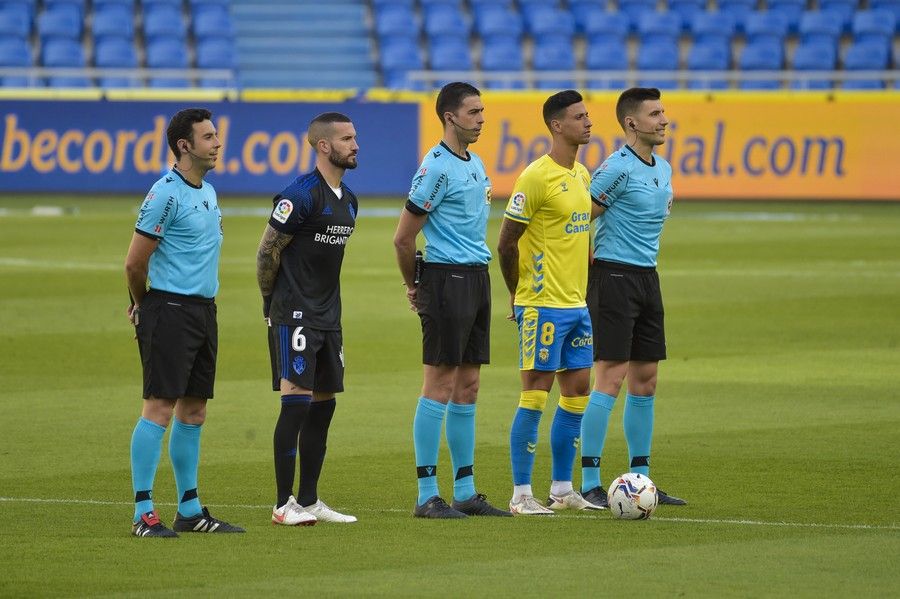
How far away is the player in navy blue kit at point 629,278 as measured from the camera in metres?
9.55

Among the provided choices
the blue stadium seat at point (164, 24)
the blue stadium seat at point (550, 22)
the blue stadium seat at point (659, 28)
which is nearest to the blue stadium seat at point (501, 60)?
the blue stadium seat at point (550, 22)

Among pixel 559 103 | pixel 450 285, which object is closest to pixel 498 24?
pixel 559 103

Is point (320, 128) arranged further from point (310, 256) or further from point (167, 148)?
point (167, 148)

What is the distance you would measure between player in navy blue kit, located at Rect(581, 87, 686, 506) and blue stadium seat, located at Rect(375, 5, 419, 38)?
96.1 ft

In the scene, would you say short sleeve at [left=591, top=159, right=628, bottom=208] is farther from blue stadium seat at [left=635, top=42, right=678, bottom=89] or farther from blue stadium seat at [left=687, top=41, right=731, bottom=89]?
blue stadium seat at [left=687, top=41, right=731, bottom=89]

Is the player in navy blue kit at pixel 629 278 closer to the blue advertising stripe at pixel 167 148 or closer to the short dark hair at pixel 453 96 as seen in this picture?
the short dark hair at pixel 453 96

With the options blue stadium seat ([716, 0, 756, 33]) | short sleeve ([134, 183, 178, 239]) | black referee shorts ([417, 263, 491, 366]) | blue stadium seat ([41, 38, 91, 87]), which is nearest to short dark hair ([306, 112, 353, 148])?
short sleeve ([134, 183, 178, 239])

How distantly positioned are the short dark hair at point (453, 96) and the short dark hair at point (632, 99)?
1.05 meters

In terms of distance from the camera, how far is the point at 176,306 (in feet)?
27.4

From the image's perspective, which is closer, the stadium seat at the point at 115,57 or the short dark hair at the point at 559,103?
the short dark hair at the point at 559,103

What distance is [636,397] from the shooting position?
970cm

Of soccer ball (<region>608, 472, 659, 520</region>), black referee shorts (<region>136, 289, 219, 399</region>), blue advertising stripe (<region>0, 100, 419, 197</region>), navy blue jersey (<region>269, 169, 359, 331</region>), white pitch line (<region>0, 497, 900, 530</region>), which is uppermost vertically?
blue advertising stripe (<region>0, 100, 419, 197</region>)

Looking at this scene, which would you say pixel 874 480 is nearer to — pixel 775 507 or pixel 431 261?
pixel 775 507

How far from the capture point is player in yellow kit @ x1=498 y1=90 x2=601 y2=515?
9055mm
